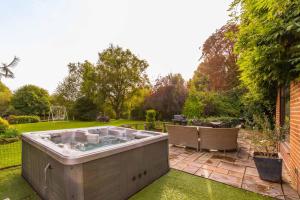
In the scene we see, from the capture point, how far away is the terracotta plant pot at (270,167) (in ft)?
9.32

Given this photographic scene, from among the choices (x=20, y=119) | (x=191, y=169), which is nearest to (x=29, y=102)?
(x=20, y=119)

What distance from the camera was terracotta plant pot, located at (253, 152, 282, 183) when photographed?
2.84 metres

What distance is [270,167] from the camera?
291cm

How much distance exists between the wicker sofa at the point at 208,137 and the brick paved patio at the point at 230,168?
0.64ft

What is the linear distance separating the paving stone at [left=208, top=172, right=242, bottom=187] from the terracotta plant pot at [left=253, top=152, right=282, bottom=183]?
0.44 metres

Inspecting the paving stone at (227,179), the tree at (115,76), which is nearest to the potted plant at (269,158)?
the paving stone at (227,179)

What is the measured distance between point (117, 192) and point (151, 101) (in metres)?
11.6

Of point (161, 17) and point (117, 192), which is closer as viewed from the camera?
point (117, 192)

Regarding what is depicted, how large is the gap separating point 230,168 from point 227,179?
61cm

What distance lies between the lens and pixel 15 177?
3307 millimetres

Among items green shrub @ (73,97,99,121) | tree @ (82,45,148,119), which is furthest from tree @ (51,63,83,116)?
tree @ (82,45,148,119)

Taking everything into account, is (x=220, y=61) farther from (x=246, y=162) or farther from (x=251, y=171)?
(x=251, y=171)

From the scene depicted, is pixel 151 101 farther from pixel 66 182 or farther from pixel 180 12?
pixel 66 182

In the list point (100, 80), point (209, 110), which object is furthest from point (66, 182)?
point (100, 80)
